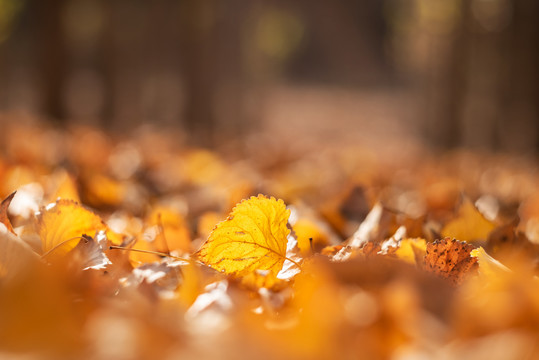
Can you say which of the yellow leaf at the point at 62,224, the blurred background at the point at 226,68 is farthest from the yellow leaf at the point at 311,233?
the blurred background at the point at 226,68

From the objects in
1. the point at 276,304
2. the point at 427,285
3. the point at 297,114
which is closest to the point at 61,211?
the point at 276,304

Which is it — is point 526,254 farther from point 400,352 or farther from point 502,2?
point 502,2

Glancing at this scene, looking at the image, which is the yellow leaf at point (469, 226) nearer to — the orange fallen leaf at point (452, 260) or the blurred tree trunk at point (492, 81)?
the orange fallen leaf at point (452, 260)

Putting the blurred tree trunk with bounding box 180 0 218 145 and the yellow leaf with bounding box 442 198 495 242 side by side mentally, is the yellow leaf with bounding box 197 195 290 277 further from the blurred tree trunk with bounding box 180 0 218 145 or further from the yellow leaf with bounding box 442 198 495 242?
the blurred tree trunk with bounding box 180 0 218 145

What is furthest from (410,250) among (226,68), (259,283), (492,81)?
(226,68)

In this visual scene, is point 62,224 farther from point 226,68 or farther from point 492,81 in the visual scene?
point 226,68

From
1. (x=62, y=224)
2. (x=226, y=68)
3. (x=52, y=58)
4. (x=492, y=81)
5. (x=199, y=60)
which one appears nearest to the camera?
(x=62, y=224)

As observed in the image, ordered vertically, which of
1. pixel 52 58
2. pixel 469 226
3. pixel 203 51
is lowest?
pixel 203 51
